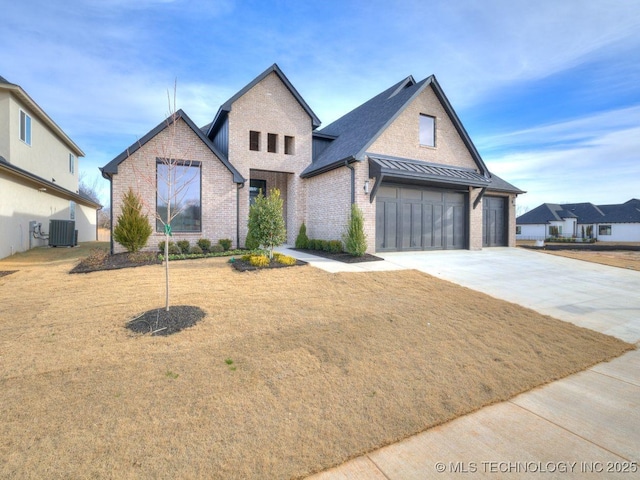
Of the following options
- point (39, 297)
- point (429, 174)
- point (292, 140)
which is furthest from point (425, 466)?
point (292, 140)

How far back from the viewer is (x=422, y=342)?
4.52m

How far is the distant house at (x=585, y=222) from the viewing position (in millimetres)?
40500

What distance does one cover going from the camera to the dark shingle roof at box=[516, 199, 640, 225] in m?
41.0

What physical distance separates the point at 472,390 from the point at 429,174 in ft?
34.8

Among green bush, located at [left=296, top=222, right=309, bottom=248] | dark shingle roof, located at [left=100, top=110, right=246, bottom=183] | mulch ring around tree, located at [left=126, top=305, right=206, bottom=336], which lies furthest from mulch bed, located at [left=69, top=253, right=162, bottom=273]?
Result: green bush, located at [left=296, top=222, right=309, bottom=248]

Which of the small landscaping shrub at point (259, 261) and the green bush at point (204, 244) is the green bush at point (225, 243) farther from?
the small landscaping shrub at point (259, 261)

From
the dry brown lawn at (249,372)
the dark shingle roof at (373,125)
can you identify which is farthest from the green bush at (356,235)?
the dry brown lawn at (249,372)

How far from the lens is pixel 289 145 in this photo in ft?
52.0

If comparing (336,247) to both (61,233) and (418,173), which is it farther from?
(61,233)

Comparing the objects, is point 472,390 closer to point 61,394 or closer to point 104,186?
point 61,394

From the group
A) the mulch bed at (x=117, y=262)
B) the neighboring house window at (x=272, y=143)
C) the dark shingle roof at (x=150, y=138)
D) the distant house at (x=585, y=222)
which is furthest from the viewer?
the distant house at (x=585, y=222)

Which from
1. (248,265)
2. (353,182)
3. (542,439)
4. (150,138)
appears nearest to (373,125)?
(353,182)

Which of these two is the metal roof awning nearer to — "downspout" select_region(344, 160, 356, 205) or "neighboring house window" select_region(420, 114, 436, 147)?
"downspout" select_region(344, 160, 356, 205)

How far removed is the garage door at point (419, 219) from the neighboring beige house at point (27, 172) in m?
14.4
